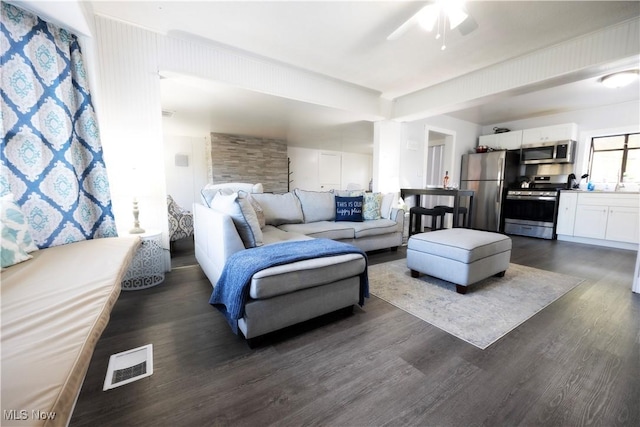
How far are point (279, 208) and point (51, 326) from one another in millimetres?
2397

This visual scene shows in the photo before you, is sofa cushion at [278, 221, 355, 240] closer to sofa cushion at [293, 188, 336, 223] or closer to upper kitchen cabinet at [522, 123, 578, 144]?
sofa cushion at [293, 188, 336, 223]

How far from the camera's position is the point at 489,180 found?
17.5 ft

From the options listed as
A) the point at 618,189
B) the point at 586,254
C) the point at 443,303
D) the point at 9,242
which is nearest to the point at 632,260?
the point at 586,254

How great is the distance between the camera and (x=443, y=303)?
2115 millimetres

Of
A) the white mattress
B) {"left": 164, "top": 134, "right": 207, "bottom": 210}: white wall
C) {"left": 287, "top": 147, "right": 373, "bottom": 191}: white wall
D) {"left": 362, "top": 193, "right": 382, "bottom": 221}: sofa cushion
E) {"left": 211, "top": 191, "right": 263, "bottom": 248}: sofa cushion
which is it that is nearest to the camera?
the white mattress

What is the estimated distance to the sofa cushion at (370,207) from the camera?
12.0 ft

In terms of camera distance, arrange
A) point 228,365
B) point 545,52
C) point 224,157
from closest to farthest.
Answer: point 228,365 < point 545,52 < point 224,157

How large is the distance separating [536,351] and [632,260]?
3.41 meters

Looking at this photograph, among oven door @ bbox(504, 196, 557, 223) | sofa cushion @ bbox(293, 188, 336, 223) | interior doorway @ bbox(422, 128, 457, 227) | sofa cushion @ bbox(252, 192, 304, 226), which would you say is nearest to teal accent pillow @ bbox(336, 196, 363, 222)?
sofa cushion @ bbox(293, 188, 336, 223)

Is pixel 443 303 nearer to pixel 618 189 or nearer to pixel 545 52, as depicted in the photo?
pixel 545 52

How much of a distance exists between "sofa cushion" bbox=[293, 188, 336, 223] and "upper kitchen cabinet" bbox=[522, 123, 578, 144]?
14.5ft

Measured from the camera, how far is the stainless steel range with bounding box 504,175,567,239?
Answer: 15.4 ft

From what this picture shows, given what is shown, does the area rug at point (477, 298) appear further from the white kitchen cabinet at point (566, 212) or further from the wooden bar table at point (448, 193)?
the white kitchen cabinet at point (566, 212)

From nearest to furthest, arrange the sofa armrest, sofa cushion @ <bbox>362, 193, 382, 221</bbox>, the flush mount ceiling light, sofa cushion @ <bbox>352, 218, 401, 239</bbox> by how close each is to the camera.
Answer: the sofa armrest
the flush mount ceiling light
sofa cushion @ <bbox>352, 218, 401, 239</bbox>
sofa cushion @ <bbox>362, 193, 382, 221</bbox>
